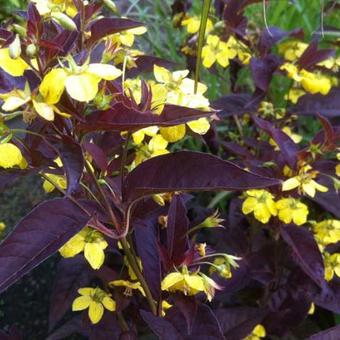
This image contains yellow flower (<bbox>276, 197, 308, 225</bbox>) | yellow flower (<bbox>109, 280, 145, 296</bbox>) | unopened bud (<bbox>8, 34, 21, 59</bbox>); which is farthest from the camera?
yellow flower (<bbox>276, 197, 308, 225</bbox>)

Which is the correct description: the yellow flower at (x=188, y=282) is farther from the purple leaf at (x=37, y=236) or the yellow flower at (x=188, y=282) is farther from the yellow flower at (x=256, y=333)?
the yellow flower at (x=256, y=333)

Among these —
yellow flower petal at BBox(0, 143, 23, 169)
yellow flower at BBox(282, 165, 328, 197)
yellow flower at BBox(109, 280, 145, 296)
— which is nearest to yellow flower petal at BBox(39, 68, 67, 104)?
yellow flower petal at BBox(0, 143, 23, 169)

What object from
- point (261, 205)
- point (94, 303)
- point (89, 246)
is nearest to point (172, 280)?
point (89, 246)

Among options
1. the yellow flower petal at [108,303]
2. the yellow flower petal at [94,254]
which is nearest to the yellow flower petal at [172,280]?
the yellow flower petal at [94,254]

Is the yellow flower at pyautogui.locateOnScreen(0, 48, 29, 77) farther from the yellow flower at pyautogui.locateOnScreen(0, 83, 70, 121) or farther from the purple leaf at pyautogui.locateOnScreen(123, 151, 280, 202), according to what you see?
the purple leaf at pyautogui.locateOnScreen(123, 151, 280, 202)

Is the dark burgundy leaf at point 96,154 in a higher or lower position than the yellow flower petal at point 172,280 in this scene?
higher

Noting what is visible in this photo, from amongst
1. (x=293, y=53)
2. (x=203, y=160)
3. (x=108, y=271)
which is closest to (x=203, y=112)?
(x=203, y=160)

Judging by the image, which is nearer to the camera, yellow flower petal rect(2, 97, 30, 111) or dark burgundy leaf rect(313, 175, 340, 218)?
yellow flower petal rect(2, 97, 30, 111)

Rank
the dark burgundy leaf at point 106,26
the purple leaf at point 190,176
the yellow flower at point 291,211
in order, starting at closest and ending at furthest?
the purple leaf at point 190,176
the dark burgundy leaf at point 106,26
the yellow flower at point 291,211
